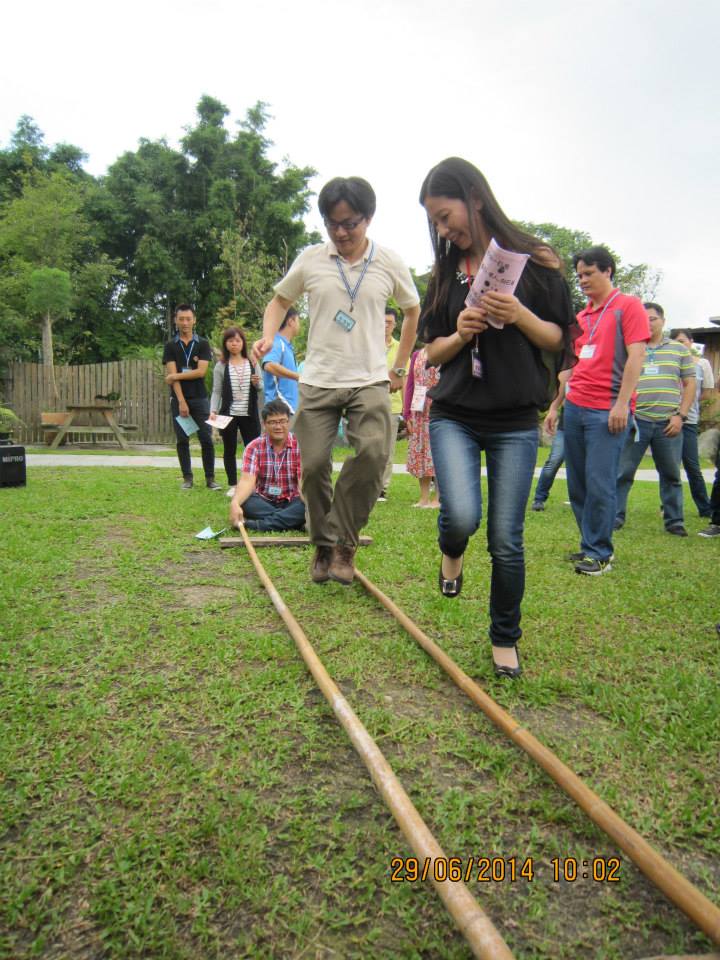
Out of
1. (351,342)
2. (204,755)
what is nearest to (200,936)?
(204,755)

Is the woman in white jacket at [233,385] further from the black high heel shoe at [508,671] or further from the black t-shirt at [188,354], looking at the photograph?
the black high heel shoe at [508,671]

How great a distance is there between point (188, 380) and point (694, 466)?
18.8 feet

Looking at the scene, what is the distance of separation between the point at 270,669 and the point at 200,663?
30cm

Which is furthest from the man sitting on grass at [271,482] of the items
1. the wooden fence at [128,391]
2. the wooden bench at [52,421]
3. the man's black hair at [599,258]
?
the wooden fence at [128,391]

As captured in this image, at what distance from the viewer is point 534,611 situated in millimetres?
3545

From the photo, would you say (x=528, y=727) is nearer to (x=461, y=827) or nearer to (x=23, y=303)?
(x=461, y=827)

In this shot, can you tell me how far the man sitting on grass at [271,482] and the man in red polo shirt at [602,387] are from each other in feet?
7.49

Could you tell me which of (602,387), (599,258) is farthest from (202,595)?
(599,258)

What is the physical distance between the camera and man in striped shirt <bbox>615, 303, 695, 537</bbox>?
604 centimetres

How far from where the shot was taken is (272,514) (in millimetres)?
5621

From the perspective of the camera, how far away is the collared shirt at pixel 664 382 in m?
6.04
